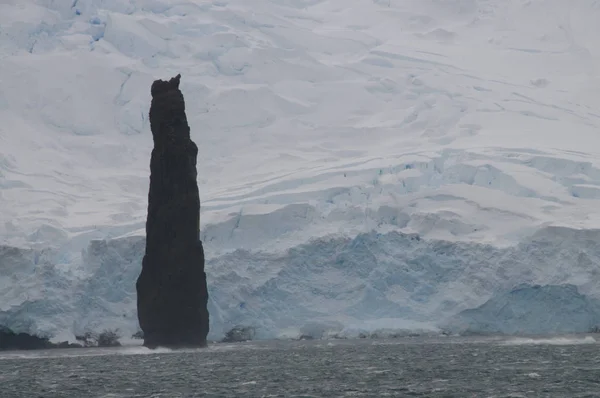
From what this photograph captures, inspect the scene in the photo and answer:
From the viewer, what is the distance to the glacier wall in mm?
54438

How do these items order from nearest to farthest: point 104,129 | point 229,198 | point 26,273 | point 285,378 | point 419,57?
point 285,378 → point 26,273 → point 229,198 → point 104,129 → point 419,57

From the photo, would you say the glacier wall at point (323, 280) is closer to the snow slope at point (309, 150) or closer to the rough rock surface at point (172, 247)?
Answer: the snow slope at point (309, 150)

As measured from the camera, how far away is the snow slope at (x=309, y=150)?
2190 inches

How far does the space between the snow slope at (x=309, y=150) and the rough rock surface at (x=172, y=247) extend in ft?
21.5

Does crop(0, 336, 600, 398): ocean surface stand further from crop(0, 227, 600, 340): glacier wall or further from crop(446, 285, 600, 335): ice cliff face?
crop(0, 227, 600, 340): glacier wall

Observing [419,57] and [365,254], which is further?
[419,57]

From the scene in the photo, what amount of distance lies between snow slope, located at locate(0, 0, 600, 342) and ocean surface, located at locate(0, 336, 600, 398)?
4178 mm

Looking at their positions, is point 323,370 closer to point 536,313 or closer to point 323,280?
point 323,280

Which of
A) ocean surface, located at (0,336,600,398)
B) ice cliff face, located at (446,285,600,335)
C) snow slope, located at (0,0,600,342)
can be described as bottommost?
ocean surface, located at (0,336,600,398)

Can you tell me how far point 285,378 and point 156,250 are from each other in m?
14.9

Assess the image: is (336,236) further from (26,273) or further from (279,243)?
(26,273)

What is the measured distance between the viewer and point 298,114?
2904 inches

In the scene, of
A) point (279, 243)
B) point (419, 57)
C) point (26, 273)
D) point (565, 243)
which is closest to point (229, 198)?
point (279, 243)

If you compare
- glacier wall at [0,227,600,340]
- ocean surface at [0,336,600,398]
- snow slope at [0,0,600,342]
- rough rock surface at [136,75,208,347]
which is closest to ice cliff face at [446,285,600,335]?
glacier wall at [0,227,600,340]
